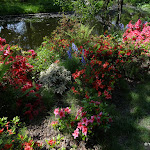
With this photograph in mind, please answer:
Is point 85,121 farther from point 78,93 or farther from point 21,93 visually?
point 21,93

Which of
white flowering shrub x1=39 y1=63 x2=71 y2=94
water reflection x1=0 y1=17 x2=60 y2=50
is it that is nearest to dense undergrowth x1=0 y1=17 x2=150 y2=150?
white flowering shrub x1=39 y1=63 x2=71 y2=94

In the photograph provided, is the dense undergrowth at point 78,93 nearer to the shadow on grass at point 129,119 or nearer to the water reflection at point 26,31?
the shadow on grass at point 129,119

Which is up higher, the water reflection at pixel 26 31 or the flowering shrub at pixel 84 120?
the flowering shrub at pixel 84 120

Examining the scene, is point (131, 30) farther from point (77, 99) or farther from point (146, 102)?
point (77, 99)

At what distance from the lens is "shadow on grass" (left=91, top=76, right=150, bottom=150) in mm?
2223

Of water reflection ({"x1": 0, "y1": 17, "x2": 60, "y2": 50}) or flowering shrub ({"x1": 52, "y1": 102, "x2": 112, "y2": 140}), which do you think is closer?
flowering shrub ({"x1": 52, "y1": 102, "x2": 112, "y2": 140})

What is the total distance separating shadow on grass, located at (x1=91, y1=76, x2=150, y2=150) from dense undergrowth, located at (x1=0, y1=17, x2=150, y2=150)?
0.05 feet

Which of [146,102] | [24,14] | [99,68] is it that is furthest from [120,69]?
[24,14]

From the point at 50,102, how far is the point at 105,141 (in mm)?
1317

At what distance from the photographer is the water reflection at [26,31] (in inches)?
304

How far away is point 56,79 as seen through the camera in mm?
3412

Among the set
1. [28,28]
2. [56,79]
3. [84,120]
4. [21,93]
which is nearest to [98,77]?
[56,79]

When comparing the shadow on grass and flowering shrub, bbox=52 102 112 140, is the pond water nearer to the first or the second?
the shadow on grass

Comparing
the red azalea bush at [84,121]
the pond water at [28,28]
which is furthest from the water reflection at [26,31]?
the red azalea bush at [84,121]
